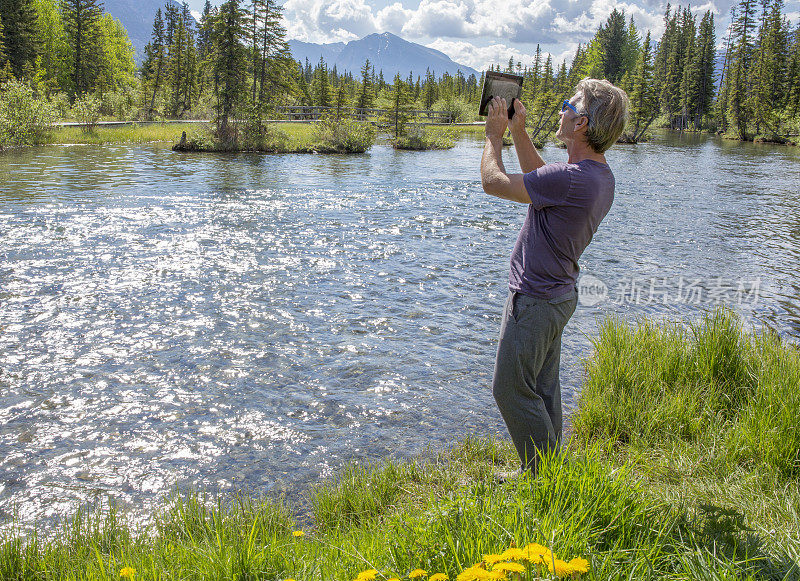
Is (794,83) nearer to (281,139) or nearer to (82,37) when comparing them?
(281,139)

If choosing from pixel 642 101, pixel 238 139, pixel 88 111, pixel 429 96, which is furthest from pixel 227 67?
pixel 429 96

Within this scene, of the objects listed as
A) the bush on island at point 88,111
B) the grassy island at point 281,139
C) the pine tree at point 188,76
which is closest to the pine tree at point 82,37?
the pine tree at point 188,76

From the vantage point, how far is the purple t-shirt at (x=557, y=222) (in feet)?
11.2

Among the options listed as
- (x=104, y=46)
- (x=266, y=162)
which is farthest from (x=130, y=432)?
(x=104, y=46)

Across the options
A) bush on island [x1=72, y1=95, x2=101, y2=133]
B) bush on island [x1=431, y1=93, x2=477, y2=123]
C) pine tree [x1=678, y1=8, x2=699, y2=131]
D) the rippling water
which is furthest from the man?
pine tree [x1=678, y1=8, x2=699, y2=131]

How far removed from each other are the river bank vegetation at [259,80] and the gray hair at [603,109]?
29.5 meters

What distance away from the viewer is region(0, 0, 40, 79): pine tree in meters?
56.3

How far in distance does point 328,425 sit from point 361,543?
3158 millimetres

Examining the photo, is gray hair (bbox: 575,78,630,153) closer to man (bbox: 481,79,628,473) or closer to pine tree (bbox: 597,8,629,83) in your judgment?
man (bbox: 481,79,628,473)

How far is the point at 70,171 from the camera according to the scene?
24.9 meters

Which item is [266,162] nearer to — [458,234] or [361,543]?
[458,234]

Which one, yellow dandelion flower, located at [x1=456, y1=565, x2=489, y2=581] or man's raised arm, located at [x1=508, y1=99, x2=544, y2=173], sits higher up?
man's raised arm, located at [x1=508, y1=99, x2=544, y2=173]

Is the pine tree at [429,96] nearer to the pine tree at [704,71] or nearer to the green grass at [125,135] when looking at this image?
the pine tree at [704,71]

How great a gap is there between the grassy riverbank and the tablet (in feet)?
7.40
